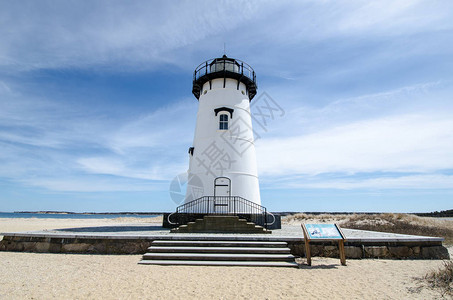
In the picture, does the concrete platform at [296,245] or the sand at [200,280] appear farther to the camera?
the concrete platform at [296,245]

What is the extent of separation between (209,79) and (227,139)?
4244 mm

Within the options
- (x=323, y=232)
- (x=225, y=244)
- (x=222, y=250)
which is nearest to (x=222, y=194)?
(x=225, y=244)

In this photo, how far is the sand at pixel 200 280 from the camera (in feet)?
16.3

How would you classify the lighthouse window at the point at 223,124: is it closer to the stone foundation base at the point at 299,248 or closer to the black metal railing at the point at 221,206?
the black metal railing at the point at 221,206

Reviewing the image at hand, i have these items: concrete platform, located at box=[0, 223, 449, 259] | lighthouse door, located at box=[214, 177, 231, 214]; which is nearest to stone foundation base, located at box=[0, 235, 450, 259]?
concrete platform, located at box=[0, 223, 449, 259]

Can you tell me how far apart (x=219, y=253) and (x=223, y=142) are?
24.7 feet

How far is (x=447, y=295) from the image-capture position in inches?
195

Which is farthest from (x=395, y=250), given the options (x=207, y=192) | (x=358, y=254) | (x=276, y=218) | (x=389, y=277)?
(x=207, y=192)

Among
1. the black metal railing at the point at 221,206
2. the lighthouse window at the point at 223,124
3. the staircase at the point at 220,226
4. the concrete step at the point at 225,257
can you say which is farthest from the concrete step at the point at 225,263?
the lighthouse window at the point at 223,124

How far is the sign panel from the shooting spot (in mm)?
7229

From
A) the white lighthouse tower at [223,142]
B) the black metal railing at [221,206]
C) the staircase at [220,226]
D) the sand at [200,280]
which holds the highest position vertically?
the white lighthouse tower at [223,142]

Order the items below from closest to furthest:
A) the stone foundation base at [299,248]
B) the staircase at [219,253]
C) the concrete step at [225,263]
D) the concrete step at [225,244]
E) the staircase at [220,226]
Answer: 1. the concrete step at [225,263]
2. the staircase at [219,253]
3. the concrete step at [225,244]
4. the stone foundation base at [299,248]
5. the staircase at [220,226]

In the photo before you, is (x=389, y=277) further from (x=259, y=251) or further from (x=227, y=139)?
(x=227, y=139)

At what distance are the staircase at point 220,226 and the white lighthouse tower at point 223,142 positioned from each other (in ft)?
6.72
